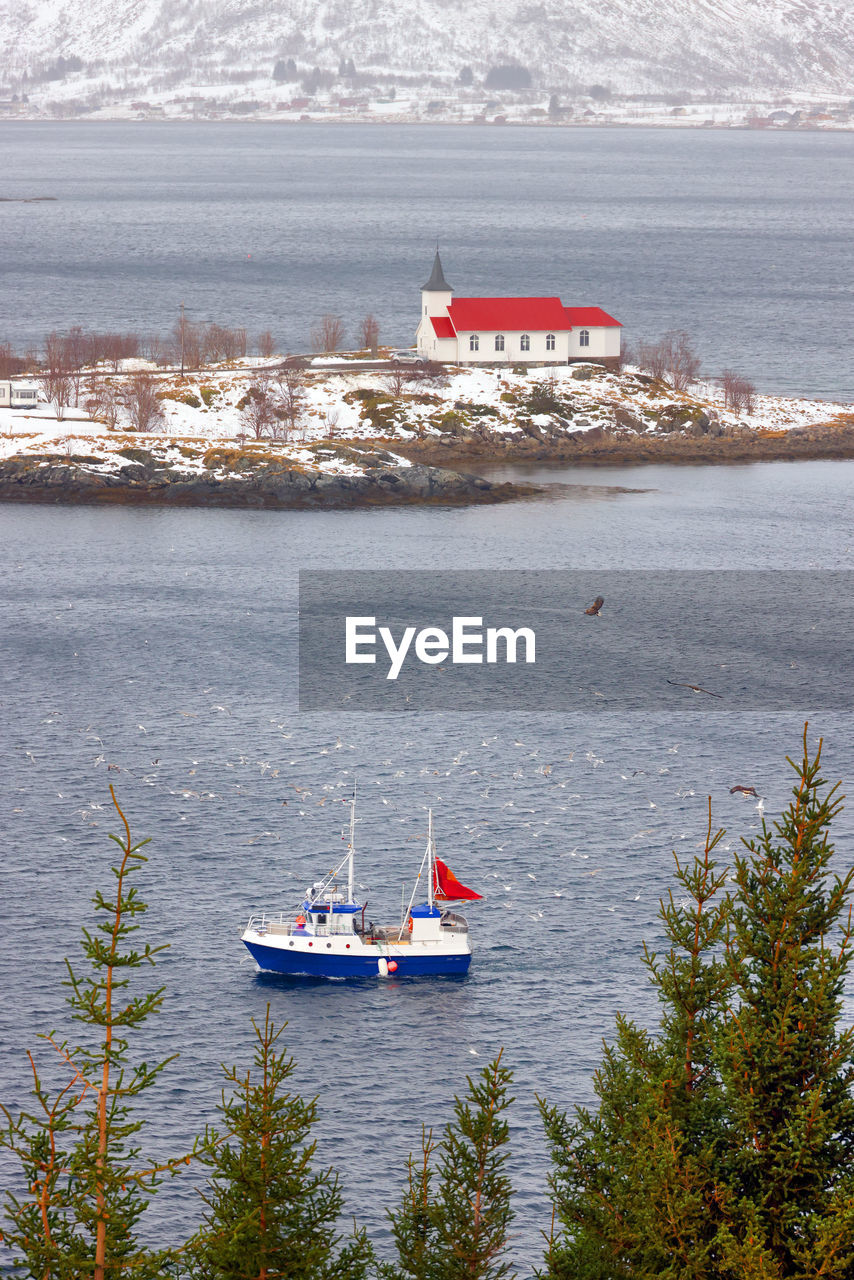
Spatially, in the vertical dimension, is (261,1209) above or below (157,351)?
below

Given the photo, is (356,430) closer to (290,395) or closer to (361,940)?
(290,395)

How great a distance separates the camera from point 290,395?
161m

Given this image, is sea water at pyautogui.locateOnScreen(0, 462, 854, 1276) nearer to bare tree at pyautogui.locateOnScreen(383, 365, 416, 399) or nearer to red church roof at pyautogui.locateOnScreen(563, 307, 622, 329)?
bare tree at pyautogui.locateOnScreen(383, 365, 416, 399)

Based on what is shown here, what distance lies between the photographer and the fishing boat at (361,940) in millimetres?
62281

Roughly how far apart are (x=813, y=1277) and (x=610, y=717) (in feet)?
226

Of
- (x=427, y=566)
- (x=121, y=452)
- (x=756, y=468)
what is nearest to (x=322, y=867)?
(x=427, y=566)

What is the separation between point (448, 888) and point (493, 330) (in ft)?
380

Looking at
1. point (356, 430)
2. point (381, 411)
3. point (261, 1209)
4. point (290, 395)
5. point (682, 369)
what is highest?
point (682, 369)

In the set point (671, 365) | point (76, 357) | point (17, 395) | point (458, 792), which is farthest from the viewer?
point (671, 365)

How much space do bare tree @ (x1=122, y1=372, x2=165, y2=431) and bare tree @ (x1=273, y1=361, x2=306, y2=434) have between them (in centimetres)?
1190

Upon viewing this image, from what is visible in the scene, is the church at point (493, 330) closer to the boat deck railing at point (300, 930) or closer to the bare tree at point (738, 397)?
the bare tree at point (738, 397)

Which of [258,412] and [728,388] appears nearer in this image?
[258,412]

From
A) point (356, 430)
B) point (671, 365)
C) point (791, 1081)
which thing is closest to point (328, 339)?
point (356, 430)

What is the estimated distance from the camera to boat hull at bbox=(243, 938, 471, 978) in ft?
204
